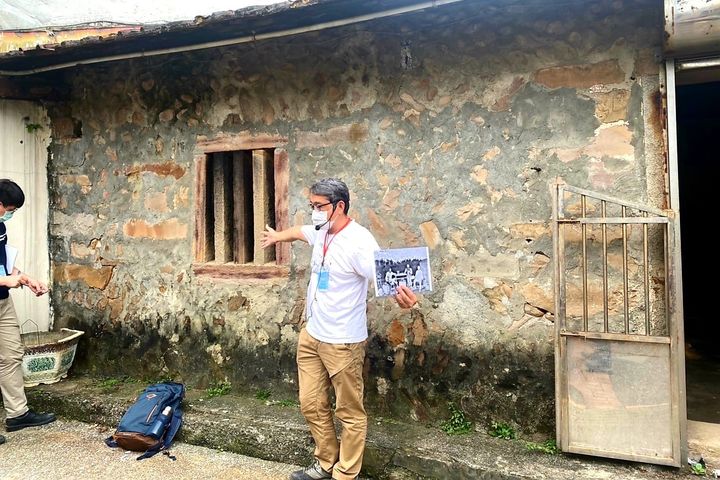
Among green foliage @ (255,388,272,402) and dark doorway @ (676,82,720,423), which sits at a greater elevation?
dark doorway @ (676,82,720,423)

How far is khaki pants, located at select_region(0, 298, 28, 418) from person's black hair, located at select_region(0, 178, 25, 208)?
30.2 inches

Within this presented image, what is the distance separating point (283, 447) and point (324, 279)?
1.36 metres

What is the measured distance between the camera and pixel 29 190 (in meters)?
5.22

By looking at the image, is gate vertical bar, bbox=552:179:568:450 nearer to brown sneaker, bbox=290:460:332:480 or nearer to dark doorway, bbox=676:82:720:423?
brown sneaker, bbox=290:460:332:480

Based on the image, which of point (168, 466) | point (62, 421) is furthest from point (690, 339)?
point (62, 421)

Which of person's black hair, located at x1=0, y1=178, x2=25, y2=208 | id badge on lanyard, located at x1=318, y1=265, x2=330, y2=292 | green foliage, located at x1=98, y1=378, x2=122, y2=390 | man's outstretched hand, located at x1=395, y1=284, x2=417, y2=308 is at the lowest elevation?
green foliage, located at x1=98, y1=378, x2=122, y2=390

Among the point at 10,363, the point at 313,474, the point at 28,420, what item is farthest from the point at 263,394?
the point at 10,363

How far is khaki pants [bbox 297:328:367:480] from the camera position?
3.09 m

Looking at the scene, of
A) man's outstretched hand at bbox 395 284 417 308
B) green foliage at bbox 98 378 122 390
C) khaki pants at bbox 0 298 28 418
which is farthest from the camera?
green foliage at bbox 98 378 122 390

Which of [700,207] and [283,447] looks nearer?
[283,447]

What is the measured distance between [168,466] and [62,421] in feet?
4.47

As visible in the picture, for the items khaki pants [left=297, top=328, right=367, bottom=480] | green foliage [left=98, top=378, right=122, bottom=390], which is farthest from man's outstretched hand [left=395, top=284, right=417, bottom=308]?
green foliage [left=98, top=378, right=122, bottom=390]

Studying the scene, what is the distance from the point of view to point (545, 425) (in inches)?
136

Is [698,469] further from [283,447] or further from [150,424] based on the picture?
[150,424]
